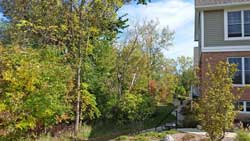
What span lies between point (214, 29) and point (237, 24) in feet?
4.33

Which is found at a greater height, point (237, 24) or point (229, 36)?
point (237, 24)

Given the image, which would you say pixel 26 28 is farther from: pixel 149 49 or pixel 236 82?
pixel 149 49

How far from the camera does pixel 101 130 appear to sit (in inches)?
771

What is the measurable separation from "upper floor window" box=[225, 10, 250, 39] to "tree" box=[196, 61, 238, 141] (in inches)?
326

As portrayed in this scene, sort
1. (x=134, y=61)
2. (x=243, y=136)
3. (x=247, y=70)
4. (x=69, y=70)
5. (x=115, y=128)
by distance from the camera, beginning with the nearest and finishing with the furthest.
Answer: (x=243, y=136), (x=69, y=70), (x=247, y=70), (x=115, y=128), (x=134, y=61)

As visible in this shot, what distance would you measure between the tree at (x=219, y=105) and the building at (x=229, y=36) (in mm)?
7664

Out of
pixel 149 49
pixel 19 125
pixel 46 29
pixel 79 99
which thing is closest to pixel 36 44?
pixel 46 29

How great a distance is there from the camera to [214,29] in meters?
18.2

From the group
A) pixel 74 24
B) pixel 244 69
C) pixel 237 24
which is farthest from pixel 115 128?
pixel 237 24

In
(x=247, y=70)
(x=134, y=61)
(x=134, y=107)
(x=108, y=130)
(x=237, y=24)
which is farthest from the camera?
(x=134, y=61)

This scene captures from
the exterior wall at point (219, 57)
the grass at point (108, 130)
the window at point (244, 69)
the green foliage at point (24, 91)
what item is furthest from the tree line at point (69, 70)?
the window at point (244, 69)

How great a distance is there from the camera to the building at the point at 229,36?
685 inches

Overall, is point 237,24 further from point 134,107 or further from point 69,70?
point 69,70

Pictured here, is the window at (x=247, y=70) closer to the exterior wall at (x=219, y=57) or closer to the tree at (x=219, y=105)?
the exterior wall at (x=219, y=57)
